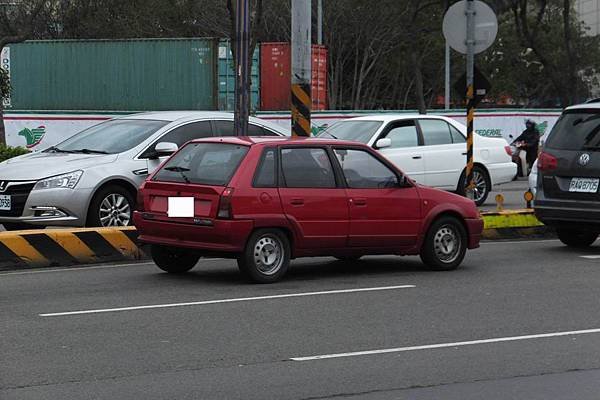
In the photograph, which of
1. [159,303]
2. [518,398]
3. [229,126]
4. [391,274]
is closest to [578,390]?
[518,398]

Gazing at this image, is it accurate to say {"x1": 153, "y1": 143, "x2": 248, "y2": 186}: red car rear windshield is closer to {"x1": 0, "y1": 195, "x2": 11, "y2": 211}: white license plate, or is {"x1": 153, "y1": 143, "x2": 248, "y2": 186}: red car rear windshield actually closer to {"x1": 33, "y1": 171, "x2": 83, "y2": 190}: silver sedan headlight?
{"x1": 33, "y1": 171, "x2": 83, "y2": 190}: silver sedan headlight

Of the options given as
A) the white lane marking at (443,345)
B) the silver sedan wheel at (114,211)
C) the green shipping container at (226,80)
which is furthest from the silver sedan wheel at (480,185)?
the green shipping container at (226,80)

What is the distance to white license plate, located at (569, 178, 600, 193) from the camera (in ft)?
43.6

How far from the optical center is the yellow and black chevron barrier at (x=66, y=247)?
11906 millimetres

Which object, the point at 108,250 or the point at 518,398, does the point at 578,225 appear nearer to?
the point at 108,250

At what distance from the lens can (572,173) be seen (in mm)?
13555

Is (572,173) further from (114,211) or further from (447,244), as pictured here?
(114,211)

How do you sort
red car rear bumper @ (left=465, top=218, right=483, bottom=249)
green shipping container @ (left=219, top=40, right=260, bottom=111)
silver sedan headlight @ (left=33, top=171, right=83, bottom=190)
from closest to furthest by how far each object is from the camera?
red car rear bumper @ (left=465, top=218, right=483, bottom=249), silver sedan headlight @ (left=33, top=171, right=83, bottom=190), green shipping container @ (left=219, top=40, right=260, bottom=111)

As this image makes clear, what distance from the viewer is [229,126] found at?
49.9ft

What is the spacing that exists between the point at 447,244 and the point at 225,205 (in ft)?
9.02

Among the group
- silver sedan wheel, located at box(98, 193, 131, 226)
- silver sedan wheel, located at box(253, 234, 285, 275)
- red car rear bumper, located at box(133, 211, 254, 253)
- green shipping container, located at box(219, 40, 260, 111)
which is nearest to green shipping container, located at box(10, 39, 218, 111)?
green shipping container, located at box(219, 40, 260, 111)

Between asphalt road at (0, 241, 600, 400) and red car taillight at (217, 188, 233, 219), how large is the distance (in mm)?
693

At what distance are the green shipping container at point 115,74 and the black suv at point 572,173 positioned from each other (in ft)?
88.5

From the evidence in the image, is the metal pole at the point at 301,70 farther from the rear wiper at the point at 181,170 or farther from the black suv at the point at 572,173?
the rear wiper at the point at 181,170
